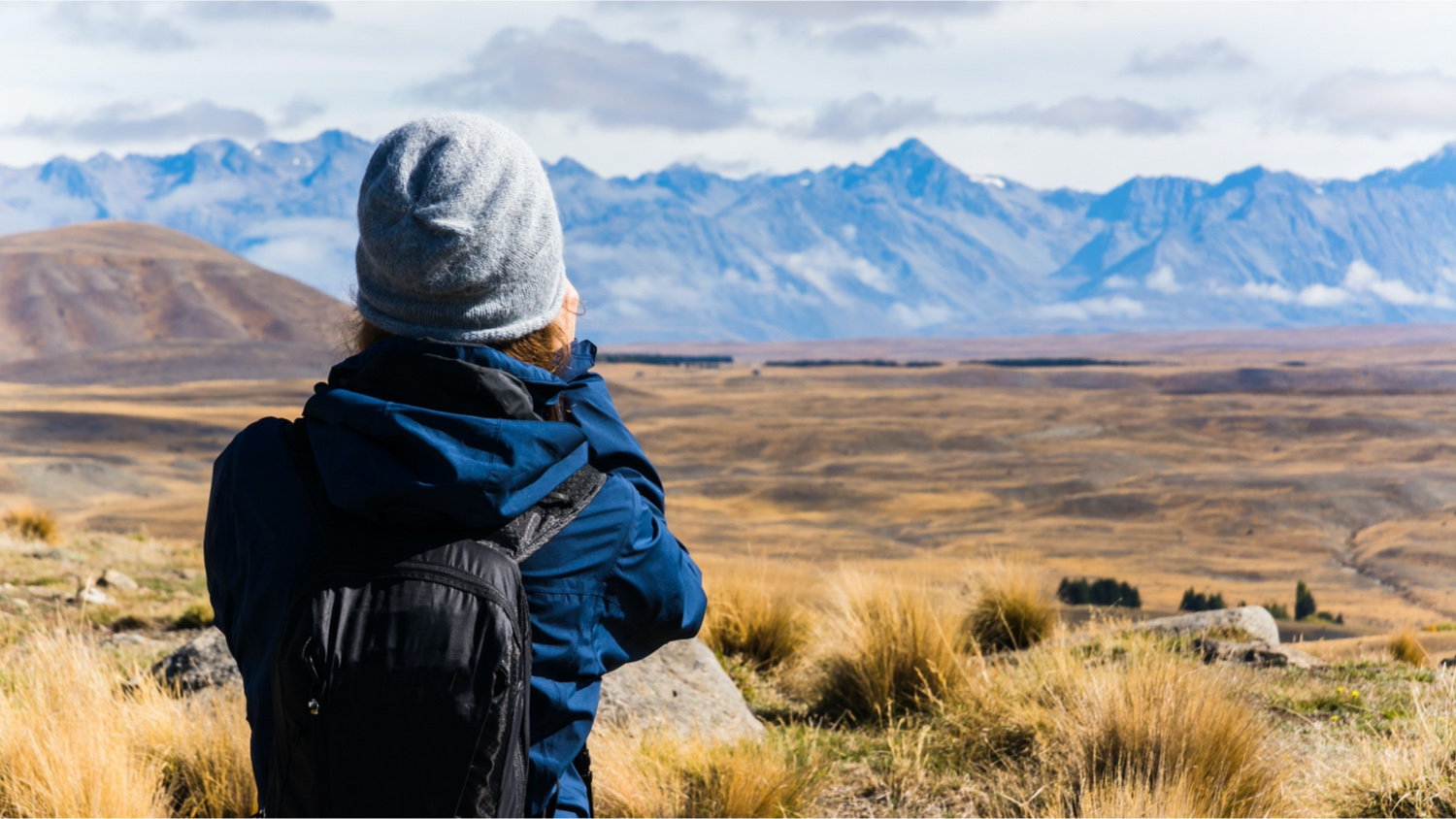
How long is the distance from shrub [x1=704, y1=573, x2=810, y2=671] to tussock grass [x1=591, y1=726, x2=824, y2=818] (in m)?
2.41

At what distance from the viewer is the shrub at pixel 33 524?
11906mm

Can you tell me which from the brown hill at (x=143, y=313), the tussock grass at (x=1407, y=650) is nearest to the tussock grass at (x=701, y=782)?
the tussock grass at (x=1407, y=650)

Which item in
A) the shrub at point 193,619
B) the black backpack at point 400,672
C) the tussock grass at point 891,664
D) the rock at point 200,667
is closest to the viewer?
the black backpack at point 400,672

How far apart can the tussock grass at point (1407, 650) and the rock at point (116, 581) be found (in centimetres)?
920

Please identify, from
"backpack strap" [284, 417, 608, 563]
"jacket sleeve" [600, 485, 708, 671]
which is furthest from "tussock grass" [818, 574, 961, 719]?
"backpack strap" [284, 417, 608, 563]

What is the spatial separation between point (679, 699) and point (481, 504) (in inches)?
146

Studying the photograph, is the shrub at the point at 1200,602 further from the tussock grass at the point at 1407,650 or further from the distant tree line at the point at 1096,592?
the tussock grass at the point at 1407,650

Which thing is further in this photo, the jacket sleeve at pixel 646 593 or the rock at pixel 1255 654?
the rock at pixel 1255 654

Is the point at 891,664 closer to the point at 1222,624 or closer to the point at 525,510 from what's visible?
the point at 1222,624

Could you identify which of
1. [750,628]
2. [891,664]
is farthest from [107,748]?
[750,628]

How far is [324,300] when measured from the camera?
165 metres

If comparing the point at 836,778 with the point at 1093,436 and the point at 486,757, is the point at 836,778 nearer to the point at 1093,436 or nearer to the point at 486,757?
the point at 486,757

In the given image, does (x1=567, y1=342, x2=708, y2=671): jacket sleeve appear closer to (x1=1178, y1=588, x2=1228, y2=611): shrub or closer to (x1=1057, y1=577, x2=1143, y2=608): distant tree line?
(x1=1057, y1=577, x2=1143, y2=608): distant tree line

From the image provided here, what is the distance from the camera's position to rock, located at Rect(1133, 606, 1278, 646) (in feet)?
23.3
